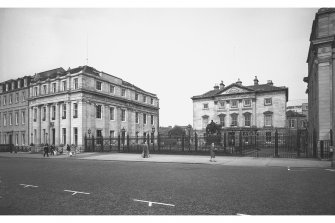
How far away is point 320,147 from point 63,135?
32.0 m

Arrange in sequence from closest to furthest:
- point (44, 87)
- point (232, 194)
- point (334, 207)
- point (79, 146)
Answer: point (334, 207) → point (232, 194) → point (79, 146) → point (44, 87)

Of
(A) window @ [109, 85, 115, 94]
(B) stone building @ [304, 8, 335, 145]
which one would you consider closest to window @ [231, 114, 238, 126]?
(A) window @ [109, 85, 115, 94]

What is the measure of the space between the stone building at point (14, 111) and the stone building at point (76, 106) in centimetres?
237

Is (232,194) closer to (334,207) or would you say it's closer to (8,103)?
(334,207)

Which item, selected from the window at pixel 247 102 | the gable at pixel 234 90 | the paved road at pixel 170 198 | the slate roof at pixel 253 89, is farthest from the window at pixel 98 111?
the window at pixel 247 102

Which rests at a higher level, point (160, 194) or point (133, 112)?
point (133, 112)

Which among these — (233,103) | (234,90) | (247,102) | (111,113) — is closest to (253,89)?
(247,102)

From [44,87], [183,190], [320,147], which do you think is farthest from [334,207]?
[44,87]

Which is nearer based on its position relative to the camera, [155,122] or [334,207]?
[334,207]

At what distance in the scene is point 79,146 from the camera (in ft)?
108

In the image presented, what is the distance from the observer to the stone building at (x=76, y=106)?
3388 cm

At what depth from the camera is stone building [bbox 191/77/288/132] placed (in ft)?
157

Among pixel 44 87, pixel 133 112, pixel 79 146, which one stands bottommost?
pixel 79 146

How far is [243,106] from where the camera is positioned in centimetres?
5122
